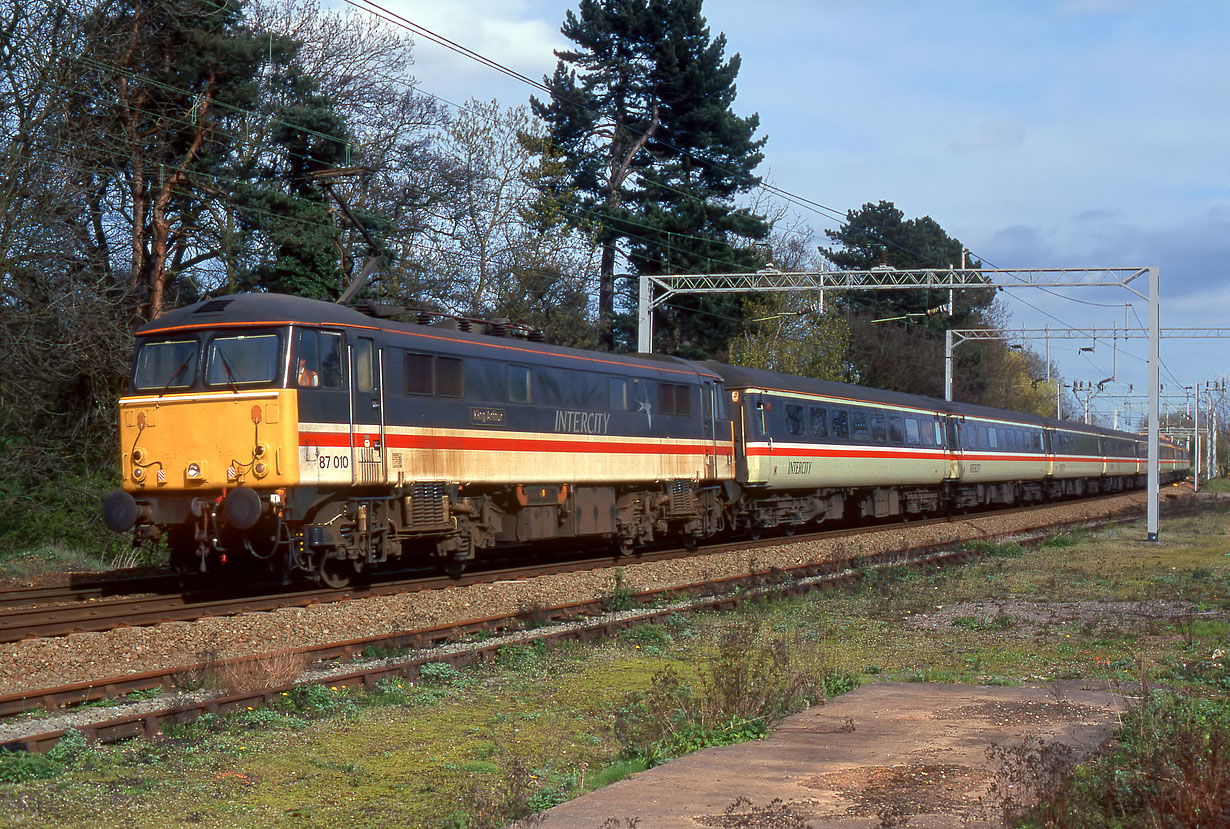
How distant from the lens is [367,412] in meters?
15.8

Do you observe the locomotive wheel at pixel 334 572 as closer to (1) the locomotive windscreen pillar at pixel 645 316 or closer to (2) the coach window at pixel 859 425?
(1) the locomotive windscreen pillar at pixel 645 316

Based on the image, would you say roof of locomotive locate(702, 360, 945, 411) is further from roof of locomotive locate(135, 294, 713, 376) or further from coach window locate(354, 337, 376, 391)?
coach window locate(354, 337, 376, 391)

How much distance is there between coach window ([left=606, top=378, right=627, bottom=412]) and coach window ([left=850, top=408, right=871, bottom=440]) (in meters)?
9.95

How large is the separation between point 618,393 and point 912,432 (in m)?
14.7

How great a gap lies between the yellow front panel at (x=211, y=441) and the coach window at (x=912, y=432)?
2200 cm

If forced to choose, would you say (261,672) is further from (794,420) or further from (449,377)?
(794,420)

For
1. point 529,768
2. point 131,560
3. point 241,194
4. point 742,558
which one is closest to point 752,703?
point 529,768

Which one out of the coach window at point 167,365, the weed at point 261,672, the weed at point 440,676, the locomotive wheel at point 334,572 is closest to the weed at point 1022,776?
the weed at point 440,676

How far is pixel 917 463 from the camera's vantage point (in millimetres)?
33750

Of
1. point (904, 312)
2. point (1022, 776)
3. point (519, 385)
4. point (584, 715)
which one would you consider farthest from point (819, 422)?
point (904, 312)

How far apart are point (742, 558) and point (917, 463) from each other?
12919mm

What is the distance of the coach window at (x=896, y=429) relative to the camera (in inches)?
1261

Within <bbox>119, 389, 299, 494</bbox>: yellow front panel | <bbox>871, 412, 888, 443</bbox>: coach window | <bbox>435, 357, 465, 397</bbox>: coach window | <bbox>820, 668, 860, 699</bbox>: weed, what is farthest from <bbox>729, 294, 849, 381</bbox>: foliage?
<bbox>820, 668, 860, 699</bbox>: weed

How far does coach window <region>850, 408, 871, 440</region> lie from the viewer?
29.9 metres
